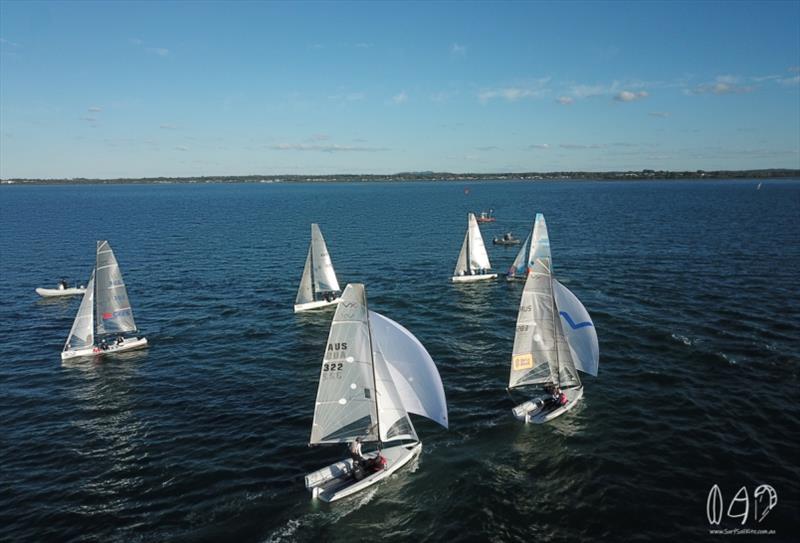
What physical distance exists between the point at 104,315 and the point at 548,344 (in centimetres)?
3793

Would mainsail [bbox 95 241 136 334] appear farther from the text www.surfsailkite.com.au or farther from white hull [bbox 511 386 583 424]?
the text www.surfsailkite.com.au

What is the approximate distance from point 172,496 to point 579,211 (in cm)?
15028

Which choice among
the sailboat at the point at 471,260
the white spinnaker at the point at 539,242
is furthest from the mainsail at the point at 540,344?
the sailboat at the point at 471,260

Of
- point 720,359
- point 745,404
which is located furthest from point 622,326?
point 745,404

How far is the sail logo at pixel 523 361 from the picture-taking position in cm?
3120

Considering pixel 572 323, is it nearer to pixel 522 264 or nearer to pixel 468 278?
pixel 468 278

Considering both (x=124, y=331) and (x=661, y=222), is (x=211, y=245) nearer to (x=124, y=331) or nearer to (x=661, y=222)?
(x=124, y=331)

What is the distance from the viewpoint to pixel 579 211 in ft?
507

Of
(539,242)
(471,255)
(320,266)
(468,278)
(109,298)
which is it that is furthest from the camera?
(471,255)

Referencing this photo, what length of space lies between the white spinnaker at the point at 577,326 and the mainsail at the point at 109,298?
1441 inches

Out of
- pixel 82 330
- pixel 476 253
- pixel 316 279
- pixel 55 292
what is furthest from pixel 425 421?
pixel 55 292

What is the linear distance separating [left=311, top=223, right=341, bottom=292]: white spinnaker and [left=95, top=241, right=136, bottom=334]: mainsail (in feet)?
61.6

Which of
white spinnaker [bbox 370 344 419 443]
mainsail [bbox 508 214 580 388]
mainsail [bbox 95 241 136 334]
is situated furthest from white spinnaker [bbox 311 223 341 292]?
white spinnaker [bbox 370 344 419 443]

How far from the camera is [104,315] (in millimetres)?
43688
